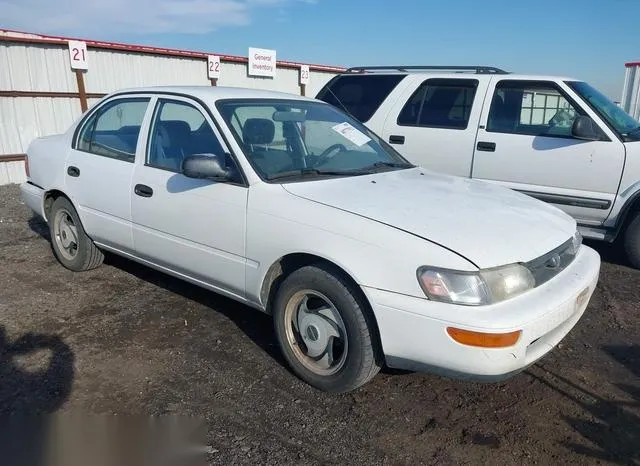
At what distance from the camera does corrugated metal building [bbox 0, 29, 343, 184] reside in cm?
980

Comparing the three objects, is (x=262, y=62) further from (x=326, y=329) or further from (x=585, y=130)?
(x=326, y=329)

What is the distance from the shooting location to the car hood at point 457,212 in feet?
8.93

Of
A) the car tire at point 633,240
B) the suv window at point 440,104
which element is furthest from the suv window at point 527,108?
the car tire at point 633,240

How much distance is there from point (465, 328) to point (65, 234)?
4001mm

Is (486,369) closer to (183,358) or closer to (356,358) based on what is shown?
(356,358)

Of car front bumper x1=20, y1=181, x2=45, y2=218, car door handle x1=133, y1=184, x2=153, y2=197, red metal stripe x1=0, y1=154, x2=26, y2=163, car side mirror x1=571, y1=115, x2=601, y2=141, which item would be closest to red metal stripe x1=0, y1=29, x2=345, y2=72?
red metal stripe x1=0, y1=154, x2=26, y2=163

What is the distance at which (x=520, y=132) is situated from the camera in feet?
18.9

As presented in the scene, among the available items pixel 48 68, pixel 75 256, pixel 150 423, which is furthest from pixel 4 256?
pixel 48 68

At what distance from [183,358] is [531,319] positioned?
216 cm

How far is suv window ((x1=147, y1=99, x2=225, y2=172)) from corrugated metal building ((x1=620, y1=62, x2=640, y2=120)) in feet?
45.2

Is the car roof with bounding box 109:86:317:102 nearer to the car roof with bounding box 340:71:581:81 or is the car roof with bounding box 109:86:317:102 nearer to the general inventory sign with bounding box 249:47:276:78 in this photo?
the car roof with bounding box 340:71:581:81

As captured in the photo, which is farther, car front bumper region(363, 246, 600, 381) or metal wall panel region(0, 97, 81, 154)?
metal wall panel region(0, 97, 81, 154)

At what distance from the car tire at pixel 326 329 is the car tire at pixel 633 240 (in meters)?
3.62

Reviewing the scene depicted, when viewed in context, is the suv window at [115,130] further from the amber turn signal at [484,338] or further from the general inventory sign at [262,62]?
the general inventory sign at [262,62]
